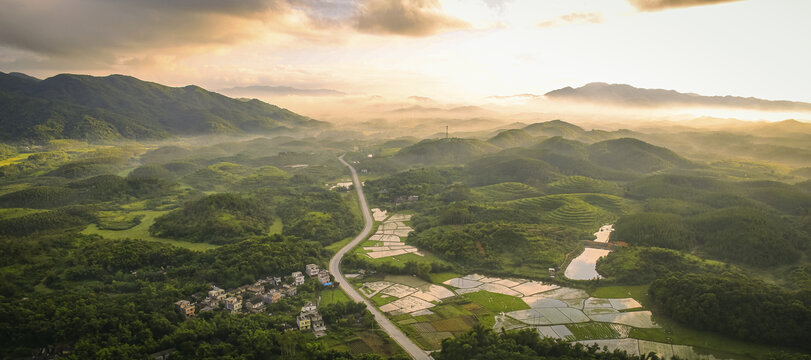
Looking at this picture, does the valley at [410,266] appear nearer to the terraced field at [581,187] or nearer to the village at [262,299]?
the village at [262,299]

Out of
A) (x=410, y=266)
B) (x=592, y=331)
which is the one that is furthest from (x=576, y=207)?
(x=592, y=331)

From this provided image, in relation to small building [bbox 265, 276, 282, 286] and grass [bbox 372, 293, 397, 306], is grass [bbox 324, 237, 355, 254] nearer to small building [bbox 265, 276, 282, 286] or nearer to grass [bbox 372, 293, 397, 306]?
small building [bbox 265, 276, 282, 286]

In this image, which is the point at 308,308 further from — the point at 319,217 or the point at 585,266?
Answer: the point at 585,266

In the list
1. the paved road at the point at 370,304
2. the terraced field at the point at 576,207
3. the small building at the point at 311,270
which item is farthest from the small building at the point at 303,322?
the terraced field at the point at 576,207

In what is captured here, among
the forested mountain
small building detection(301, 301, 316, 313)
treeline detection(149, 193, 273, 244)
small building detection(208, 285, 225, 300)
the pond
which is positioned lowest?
the pond

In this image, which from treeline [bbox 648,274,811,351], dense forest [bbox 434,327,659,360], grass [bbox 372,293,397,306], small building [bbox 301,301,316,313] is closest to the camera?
dense forest [bbox 434,327,659,360]

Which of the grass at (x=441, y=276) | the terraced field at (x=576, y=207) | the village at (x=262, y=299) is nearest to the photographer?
the village at (x=262, y=299)

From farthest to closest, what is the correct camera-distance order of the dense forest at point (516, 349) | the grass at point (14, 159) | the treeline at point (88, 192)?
the grass at point (14, 159) < the treeline at point (88, 192) < the dense forest at point (516, 349)

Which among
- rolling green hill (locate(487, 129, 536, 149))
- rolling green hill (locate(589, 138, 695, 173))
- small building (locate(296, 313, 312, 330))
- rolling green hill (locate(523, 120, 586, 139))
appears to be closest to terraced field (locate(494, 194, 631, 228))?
rolling green hill (locate(589, 138, 695, 173))
